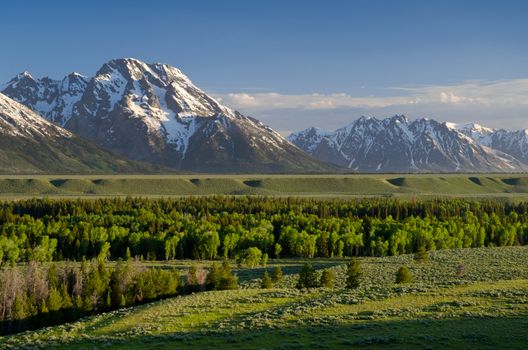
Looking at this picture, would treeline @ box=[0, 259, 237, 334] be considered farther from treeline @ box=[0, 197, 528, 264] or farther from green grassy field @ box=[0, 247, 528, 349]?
treeline @ box=[0, 197, 528, 264]

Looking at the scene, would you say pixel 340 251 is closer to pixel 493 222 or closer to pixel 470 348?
pixel 493 222

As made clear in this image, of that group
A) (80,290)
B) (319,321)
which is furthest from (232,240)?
(319,321)

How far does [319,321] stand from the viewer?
57.1m

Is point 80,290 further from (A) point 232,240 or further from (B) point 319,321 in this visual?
(A) point 232,240

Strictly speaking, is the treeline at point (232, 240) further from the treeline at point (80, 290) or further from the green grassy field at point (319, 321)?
the green grassy field at point (319, 321)

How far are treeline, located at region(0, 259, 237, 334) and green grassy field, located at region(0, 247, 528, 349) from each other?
977 centimetres

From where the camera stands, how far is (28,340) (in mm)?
59562

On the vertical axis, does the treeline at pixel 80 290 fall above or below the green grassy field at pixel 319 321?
below

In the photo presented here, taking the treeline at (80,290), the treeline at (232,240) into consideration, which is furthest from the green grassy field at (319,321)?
the treeline at (232,240)

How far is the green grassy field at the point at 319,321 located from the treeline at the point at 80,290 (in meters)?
9.77

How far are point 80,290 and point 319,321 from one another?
41.0 meters

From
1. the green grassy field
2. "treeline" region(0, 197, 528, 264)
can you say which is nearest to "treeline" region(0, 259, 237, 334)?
the green grassy field

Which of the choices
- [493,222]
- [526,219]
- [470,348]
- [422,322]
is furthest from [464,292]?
[526,219]

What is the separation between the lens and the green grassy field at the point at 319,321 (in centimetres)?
4966
